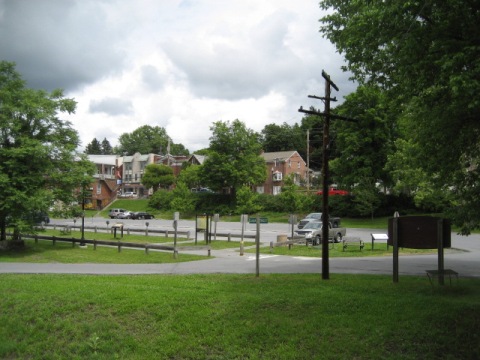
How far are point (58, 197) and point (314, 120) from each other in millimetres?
78723

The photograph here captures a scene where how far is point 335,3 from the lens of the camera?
43.0 ft

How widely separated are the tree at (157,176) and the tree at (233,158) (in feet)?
A: 65.2

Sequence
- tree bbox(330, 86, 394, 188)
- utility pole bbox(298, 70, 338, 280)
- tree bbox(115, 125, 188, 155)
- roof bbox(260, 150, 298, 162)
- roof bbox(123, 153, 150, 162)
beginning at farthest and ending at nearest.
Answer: tree bbox(115, 125, 188, 155), roof bbox(123, 153, 150, 162), roof bbox(260, 150, 298, 162), tree bbox(330, 86, 394, 188), utility pole bbox(298, 70, 338, 280)

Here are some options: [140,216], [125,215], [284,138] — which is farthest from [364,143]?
[284,138]

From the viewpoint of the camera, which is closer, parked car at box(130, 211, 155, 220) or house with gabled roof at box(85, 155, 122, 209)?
parked car at box(130, 211, 155, 220)

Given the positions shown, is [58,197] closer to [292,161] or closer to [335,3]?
[335,3]

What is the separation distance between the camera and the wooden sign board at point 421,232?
35.1 feet

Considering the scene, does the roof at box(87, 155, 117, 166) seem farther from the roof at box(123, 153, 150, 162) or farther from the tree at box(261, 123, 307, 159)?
the tree at box(261, 123, 307, 159)

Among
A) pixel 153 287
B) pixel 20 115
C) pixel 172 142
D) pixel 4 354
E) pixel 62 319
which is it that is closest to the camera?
pixel 4 354

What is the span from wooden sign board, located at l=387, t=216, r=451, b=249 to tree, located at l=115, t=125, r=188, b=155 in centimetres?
12686

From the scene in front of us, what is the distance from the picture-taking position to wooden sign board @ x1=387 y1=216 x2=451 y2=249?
35.1ft

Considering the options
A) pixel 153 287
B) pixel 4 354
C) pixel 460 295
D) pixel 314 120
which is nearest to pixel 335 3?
pixel 460 295

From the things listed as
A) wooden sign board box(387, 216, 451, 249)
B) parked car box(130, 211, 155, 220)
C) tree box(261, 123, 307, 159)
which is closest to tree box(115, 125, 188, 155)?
tree box(261, 123, 307, 159)

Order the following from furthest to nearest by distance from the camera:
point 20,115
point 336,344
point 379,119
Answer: point 379,119 → point 20,115 → point 336,344
